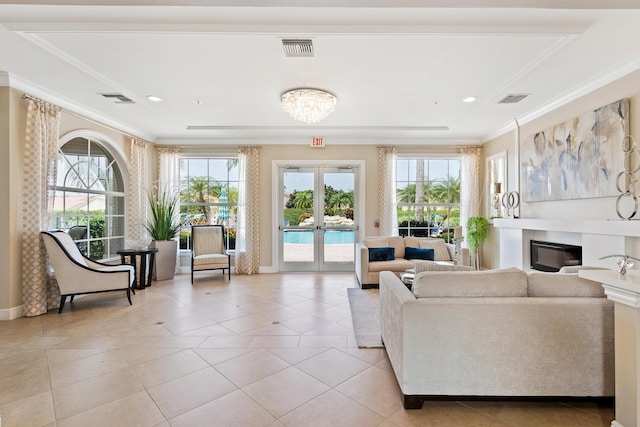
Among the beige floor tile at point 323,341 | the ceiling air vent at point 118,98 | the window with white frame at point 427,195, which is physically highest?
the ceiling air vent at point 118,98

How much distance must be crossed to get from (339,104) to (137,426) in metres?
4.11

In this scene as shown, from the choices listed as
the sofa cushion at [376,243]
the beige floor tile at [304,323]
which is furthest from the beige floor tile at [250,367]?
the sofa cushion at [376,243]

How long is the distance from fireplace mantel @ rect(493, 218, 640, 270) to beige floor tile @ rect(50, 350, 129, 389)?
3.67 meters

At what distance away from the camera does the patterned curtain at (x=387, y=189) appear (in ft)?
20.5

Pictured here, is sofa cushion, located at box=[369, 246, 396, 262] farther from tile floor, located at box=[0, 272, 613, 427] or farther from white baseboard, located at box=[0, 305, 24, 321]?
white baseboard, located at box=[0, 305, 24, 321]

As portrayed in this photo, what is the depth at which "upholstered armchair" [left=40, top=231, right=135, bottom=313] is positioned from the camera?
3.77 metres

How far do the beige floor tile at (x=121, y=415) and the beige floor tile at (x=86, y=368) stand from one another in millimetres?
521

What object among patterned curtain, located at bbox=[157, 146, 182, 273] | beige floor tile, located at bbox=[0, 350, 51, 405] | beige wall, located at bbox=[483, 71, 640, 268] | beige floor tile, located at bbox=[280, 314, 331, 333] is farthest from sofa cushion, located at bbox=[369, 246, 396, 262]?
beige floor tile, located at bbox=[0, 350, 51, 405]

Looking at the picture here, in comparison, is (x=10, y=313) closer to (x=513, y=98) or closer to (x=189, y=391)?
(x=189, y=391)

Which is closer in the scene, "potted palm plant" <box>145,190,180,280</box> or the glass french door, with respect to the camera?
"potted palm plant" <box>145,190,180,280</box>

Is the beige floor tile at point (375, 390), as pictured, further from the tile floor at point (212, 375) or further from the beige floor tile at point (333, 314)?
the beige floor tile at point (333, 314)

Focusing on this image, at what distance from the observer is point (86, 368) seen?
2.50 metres

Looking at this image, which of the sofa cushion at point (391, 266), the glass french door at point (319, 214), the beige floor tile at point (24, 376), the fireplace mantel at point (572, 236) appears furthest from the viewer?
the glass french door at point (319, 214)

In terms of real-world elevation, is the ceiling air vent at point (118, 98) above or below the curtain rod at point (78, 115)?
above
